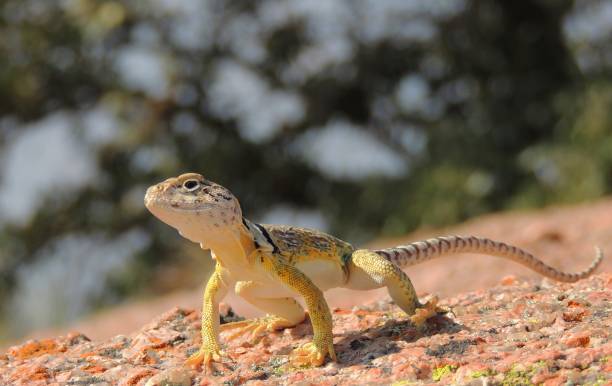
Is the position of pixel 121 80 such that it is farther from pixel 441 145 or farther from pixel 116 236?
pixel 441 145

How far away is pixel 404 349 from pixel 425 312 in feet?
1.06

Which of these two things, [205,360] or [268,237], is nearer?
[205,360]

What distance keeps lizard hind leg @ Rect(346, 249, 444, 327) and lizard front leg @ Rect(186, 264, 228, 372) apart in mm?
603

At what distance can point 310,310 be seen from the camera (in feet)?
12.3

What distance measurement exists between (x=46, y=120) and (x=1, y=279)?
288 centimetres

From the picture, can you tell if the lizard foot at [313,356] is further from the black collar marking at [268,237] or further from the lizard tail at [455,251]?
the lizard tail at [455,251]

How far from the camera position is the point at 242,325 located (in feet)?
14.9

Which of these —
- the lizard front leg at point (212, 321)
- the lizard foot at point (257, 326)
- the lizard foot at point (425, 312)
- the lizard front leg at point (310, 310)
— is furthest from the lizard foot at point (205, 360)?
the lizard foot at point (425, 312)

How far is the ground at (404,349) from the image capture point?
329cm

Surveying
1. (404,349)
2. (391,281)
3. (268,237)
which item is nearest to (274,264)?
(268,237)

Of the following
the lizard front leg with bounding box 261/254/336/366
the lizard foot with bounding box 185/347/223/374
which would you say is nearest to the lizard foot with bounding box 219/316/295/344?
the lizard foot with bounding box 185/347/223/374

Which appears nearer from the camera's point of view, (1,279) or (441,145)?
(441,145)

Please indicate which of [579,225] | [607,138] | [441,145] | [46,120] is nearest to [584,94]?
[607,138]

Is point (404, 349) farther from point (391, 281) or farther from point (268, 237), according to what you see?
point (268, 237)
